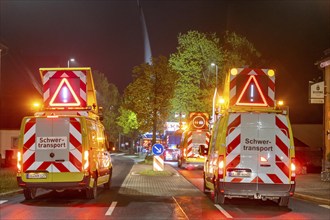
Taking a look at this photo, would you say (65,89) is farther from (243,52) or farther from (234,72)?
(243,52)

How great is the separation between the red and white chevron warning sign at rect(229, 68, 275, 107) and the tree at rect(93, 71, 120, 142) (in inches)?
2229

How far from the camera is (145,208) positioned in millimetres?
13727

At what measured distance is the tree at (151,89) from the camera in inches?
1452

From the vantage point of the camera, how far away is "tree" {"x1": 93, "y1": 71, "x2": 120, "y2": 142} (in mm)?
72188

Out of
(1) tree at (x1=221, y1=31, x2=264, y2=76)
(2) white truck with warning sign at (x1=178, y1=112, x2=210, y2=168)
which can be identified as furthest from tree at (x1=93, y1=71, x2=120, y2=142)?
(2) white truck with warning sign at (x1=178, y1=112, x2=210, y2=168)

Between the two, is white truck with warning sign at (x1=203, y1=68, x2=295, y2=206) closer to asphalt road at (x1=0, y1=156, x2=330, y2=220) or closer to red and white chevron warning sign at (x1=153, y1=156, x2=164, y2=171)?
asphalt road at (x1=0, y1=156, x2=330, y2=220)

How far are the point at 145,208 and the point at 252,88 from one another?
4.68m

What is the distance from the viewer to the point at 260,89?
622 inches

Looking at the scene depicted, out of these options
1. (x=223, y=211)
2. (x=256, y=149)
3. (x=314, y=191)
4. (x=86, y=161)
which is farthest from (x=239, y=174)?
(x=314, y=191)

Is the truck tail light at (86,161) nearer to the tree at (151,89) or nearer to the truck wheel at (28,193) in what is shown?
the truck wheel at (28,193)

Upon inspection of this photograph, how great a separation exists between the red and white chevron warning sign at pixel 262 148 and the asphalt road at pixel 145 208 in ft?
3.32

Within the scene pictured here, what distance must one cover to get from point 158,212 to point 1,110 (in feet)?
141

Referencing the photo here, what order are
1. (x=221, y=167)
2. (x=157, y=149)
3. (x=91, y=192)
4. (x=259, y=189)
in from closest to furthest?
(x=259, y=189)
(x=221, y=167)
(x=91, y=192)
(x=157, y=149)

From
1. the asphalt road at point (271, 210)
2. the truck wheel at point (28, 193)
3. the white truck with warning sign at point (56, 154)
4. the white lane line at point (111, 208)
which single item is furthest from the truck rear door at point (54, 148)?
the asphalt road at point (271, 210)
